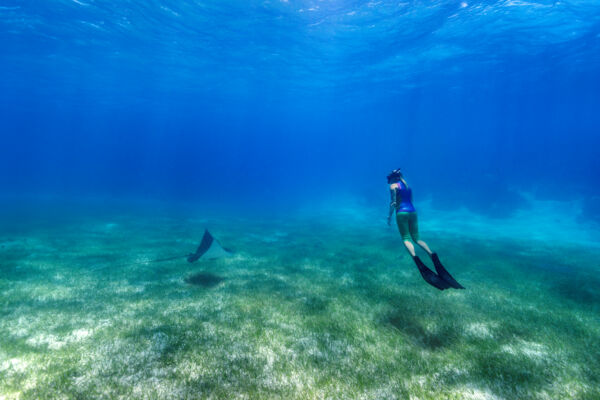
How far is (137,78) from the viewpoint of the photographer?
44.2m

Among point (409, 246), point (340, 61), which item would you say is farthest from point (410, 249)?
point (340, 61)

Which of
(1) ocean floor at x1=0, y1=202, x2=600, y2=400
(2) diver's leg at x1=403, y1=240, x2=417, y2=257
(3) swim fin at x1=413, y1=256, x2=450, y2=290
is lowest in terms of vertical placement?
(1) ocean floor at x1=0, y1=202, x2=600, y2=400

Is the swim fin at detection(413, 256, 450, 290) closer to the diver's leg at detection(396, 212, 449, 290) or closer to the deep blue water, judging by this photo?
the diver's leg at detection(396, 212, 449, 290)

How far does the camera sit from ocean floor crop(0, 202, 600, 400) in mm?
3812

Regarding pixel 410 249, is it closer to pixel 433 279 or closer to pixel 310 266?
pixel 433 279

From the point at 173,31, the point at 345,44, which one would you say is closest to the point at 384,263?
the point at 345,44

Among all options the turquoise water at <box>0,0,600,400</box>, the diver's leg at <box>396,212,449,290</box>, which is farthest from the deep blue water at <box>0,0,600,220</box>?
the diver's leg at <box>396,212,449,290</box>

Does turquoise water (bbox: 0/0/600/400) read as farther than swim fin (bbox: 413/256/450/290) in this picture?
No

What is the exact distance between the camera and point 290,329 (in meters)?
5.35

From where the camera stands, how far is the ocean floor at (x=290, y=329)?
3.81m

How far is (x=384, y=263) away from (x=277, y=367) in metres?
7.54

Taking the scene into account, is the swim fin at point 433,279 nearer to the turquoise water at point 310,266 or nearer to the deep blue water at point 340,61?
the turquoise water at point 310,266

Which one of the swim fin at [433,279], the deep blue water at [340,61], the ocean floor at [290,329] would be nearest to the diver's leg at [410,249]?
the swim fin at [433,279]

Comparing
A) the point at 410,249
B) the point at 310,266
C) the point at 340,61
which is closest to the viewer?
the point at 410,249
